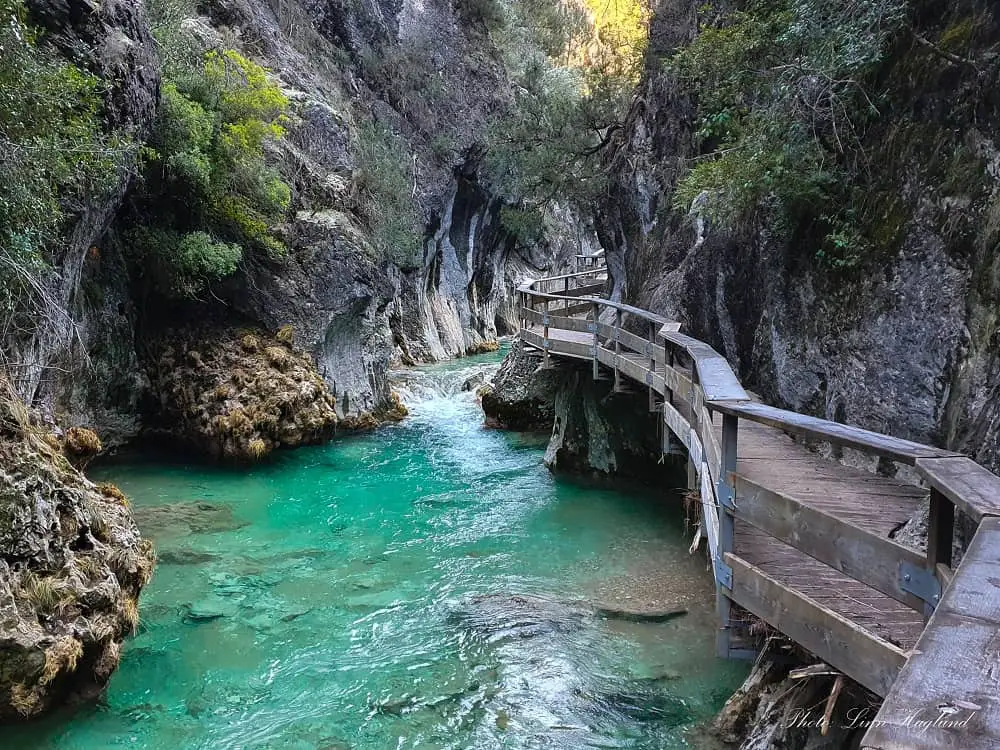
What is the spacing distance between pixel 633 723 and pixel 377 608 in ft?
10.6

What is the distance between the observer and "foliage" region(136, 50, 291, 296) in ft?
41.9

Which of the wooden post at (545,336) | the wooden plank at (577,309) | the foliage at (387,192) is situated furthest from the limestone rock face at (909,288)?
the foliage at (387,192)

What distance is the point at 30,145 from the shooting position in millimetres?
7250

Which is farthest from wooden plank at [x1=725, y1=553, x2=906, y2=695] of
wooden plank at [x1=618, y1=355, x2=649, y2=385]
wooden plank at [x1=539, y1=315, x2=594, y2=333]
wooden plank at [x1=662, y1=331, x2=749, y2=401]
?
wooden plank at [x1=539, y1=315, x2=594, y2=333]

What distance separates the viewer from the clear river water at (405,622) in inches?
227

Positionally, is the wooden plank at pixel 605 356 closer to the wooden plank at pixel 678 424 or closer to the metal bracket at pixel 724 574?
the wooden plank at pixel 678 424

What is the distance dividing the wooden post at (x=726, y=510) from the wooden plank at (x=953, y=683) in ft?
8.53

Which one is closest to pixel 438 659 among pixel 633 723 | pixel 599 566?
pixel 633 723

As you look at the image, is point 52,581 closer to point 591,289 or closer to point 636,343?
point 636,343

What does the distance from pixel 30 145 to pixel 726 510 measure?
24.1 feet

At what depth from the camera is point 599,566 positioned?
29.9 ft

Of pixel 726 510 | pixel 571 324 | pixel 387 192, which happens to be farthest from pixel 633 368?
pixel 387 192

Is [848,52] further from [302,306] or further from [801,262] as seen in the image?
[302,306]

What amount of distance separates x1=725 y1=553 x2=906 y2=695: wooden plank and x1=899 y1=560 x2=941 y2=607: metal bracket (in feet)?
0.90
